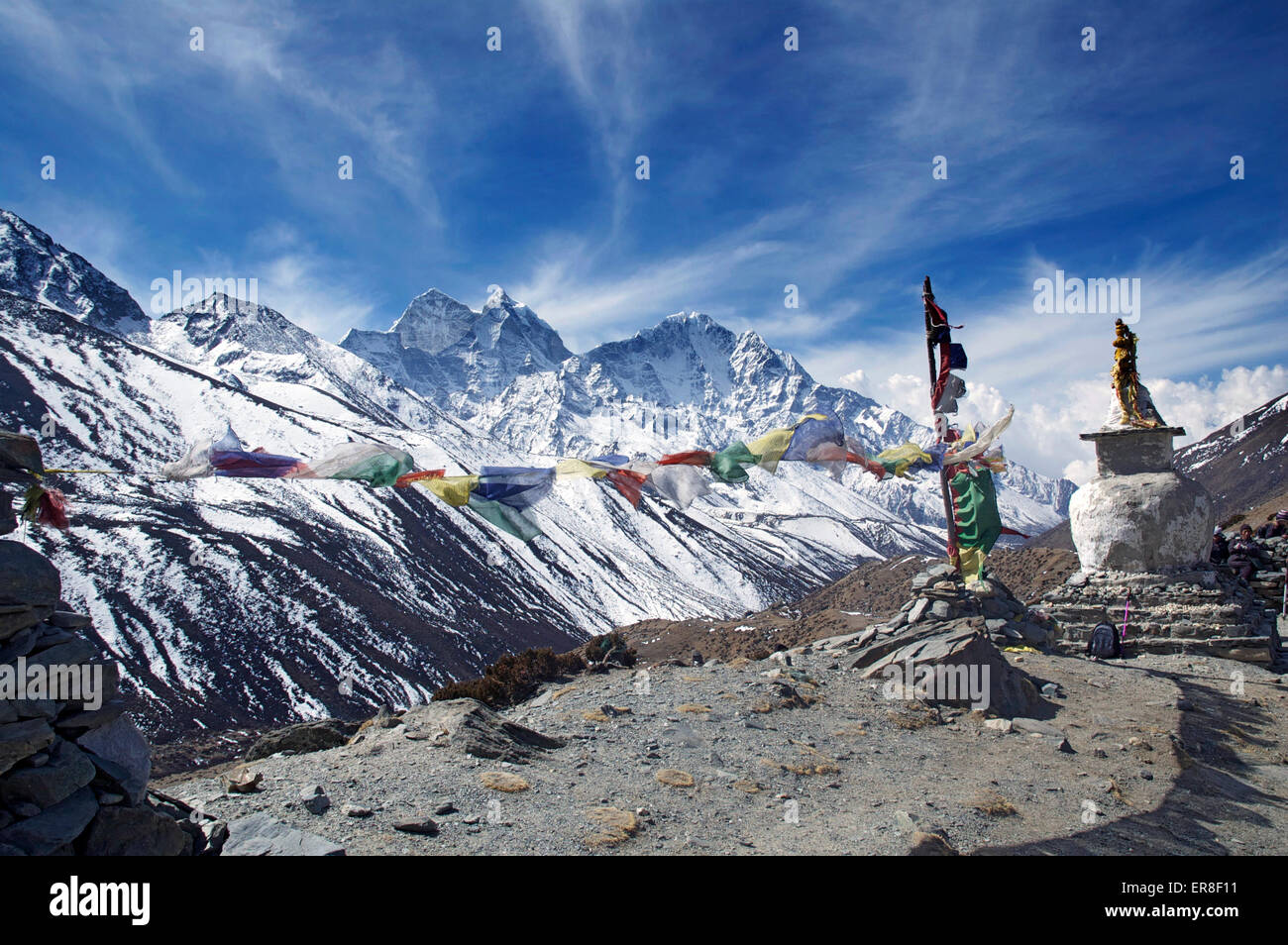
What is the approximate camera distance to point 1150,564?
15.9 metres

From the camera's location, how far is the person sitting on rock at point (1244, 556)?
18.6 meters

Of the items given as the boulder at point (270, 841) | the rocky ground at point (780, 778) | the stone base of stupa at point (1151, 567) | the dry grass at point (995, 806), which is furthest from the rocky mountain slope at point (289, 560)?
the stone base of stupa at point (1151, 567)

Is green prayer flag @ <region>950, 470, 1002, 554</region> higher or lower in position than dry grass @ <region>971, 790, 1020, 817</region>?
higher

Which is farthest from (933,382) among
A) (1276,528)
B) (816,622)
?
(816,622)

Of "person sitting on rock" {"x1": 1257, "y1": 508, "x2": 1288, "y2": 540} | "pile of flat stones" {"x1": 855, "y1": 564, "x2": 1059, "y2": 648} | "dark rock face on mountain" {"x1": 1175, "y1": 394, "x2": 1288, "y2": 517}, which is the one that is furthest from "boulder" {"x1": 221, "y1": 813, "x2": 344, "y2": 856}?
"dark rock face on mountain" {"x1": 1175, "y1": 394, "x2": 1288, "y2": 517}

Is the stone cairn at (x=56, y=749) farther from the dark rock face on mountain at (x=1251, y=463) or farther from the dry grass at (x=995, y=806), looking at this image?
the dark rock face on mountain at (x=1251, y=463)

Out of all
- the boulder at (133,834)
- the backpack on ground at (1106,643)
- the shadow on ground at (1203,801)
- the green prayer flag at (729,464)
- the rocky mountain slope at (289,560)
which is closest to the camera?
the boulder at (133,834)

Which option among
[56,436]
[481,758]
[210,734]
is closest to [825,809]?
[481,758]

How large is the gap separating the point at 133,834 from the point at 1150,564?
61.1 feet

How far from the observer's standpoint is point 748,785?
303 inches

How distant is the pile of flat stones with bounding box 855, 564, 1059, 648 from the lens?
46.8 feet

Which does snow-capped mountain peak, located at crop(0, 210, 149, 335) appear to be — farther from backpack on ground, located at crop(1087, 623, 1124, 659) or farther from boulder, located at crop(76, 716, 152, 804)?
backpack on ground, located at crop(1087, 623, 1124, 659)

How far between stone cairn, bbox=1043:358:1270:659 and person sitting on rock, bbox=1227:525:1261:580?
2207 millimetres
